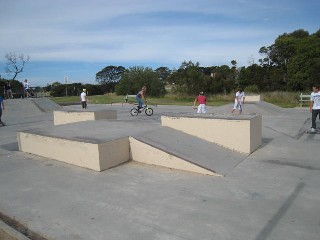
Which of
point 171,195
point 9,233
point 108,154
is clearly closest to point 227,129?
point 108,154

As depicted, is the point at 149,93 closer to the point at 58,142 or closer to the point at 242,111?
the point at 242,111

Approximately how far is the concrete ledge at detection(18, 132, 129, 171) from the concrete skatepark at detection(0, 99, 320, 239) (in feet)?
0.64

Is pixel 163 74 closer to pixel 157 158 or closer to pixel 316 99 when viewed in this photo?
pixel 316 99

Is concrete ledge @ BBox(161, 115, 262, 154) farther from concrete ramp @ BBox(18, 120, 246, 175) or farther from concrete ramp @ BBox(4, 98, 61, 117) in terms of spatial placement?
concrete ramp @ BBox(4, 98, 61, 117)

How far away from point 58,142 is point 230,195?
4572 mm

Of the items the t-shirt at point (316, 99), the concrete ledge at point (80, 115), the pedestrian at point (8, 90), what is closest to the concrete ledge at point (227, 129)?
the t-shirt at point (316, 99)

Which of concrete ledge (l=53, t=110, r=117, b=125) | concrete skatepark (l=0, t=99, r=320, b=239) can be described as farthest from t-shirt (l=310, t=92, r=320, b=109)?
concrete ledge (l=53, t=110, r=117, b=125)

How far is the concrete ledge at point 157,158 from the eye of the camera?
6469mm

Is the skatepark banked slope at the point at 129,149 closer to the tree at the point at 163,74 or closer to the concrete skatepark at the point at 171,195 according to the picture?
the concrete skatepark at the point at 171,195

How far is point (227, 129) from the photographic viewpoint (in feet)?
26.3

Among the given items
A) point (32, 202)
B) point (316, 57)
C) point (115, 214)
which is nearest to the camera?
point (115, 214)

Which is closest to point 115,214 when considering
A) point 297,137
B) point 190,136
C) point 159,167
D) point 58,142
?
point 159,167

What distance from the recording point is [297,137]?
1015 cm

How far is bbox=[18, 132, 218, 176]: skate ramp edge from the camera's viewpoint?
657 centimetres
